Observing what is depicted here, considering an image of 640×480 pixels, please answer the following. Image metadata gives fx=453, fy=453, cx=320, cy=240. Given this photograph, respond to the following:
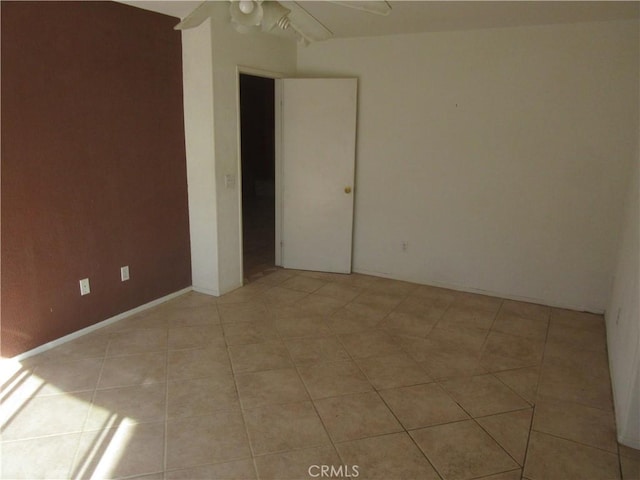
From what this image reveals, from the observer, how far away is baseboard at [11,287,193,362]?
114 inches

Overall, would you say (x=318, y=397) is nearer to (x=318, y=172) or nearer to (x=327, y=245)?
(x=327, y=245)

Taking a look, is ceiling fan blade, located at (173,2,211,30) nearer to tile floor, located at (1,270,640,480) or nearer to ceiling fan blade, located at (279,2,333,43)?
ceiling fan blade, located at (279,2,333,43)

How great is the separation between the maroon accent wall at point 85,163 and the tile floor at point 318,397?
11.8 inches

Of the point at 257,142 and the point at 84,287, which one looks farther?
the point at 257,142

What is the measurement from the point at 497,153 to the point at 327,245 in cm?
182

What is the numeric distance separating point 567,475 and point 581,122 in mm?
2669

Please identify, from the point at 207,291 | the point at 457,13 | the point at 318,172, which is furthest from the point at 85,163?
the point at 457,13

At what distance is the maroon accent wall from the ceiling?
1.35 ft

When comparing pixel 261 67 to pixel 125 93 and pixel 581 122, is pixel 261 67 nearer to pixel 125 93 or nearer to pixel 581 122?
pixel 125 93

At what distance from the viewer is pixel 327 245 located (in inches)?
183

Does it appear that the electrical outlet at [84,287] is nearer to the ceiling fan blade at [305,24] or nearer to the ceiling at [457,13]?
the ceiling at [457,13]

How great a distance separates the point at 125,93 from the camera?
128 inches

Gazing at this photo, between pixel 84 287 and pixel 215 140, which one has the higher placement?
pixel 215 140

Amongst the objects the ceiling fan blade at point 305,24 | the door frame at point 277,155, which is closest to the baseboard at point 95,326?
the door frame at point 277,155
